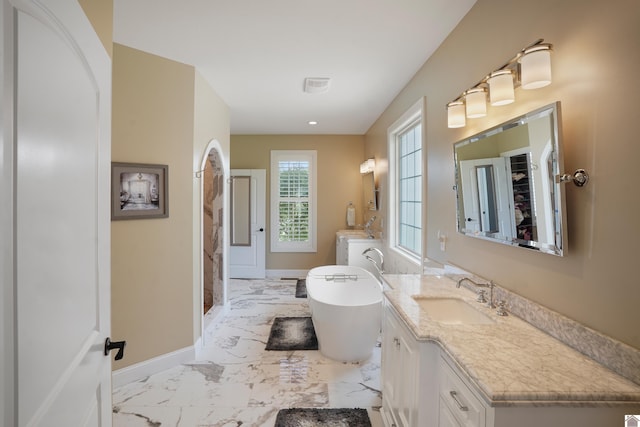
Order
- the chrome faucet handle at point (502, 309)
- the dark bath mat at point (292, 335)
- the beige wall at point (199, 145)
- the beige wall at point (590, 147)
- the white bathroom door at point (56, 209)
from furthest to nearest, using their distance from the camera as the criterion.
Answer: the dark bath mat at point (292, 335), the beige wall at point (199, 145), the chrome faucet handle at point (502, 309), the beige wall at point (590, 147), the white bathroom door at point (56, 209)

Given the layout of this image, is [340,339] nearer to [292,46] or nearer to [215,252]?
[215,252]

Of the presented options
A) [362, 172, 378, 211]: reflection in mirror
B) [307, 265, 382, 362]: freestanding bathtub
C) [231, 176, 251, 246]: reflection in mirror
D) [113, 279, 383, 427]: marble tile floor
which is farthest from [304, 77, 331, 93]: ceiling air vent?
[231, 176, 251, 246]: reflection in mirror

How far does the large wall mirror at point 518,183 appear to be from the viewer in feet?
4.09

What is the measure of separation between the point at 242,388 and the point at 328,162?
4172mm

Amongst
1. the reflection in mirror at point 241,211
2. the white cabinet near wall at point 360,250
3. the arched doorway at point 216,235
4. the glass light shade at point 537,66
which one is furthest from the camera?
the reflection in mirror at point 241,211

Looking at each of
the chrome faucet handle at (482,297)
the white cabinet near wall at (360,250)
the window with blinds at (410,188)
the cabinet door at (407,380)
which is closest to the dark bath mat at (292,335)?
the white cabinet near wall at (360,250)

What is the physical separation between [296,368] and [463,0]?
290 cm

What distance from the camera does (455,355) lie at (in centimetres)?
113

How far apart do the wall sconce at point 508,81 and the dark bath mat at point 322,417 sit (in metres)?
1.97

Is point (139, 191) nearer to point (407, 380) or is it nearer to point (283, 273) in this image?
point (407, 380)

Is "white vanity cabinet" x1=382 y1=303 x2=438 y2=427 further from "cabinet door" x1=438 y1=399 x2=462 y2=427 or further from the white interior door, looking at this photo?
the white interior door

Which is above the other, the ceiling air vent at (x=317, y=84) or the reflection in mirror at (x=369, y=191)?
the ceiling air vent at (x=317, y=84)

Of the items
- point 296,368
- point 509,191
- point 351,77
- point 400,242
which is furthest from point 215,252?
point 509,191

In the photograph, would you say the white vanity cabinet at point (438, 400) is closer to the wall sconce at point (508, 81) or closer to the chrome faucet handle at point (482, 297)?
the chrome faucet handle at point (482, 297)
